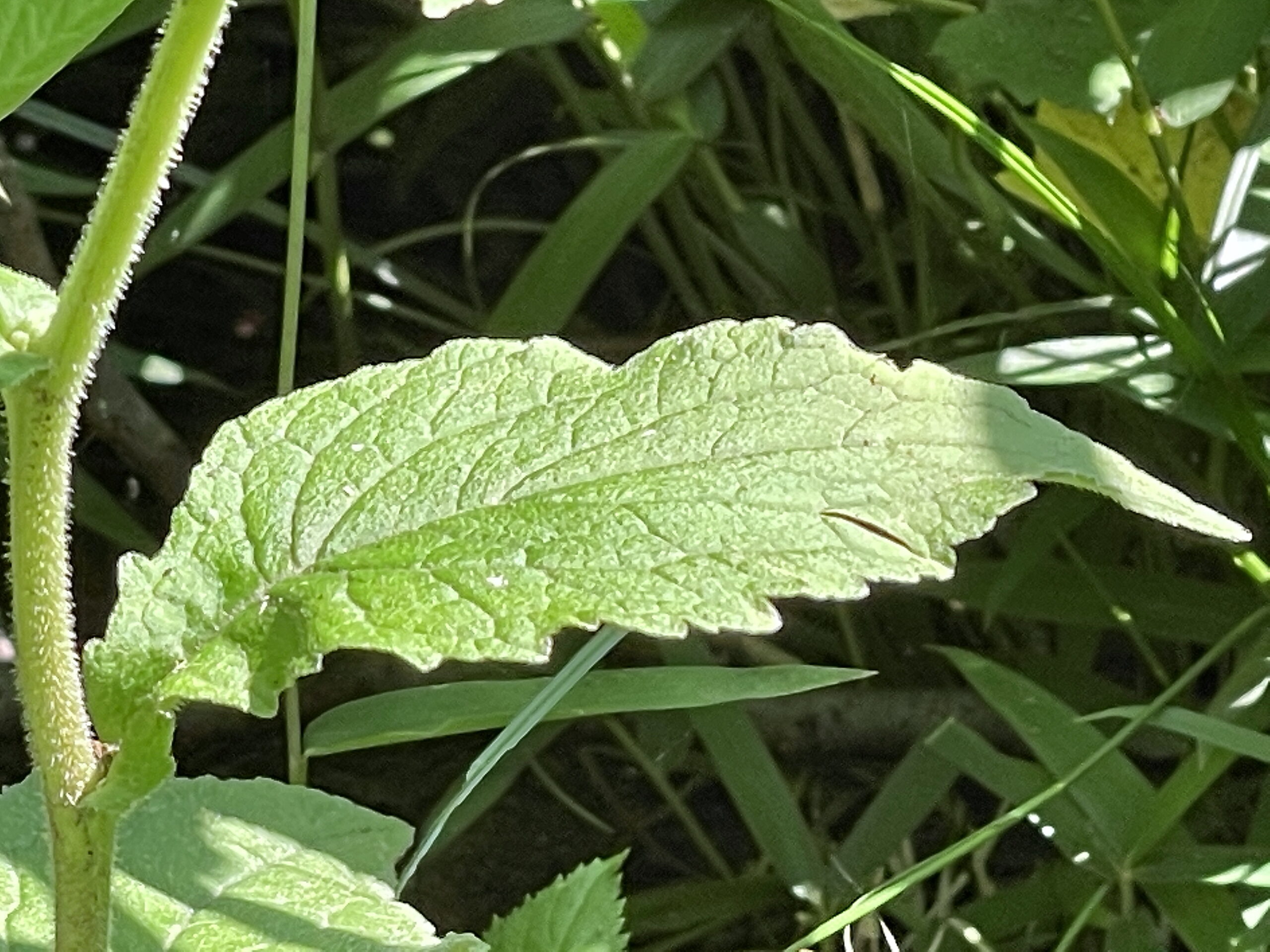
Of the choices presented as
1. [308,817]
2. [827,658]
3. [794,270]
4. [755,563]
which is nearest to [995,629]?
[827,658]

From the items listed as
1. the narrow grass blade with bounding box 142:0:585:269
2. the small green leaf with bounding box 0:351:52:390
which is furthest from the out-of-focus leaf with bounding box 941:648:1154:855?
the small green leaf with bounding box 0:351:52:390

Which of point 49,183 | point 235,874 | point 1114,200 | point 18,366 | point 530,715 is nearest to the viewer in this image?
point 18,366

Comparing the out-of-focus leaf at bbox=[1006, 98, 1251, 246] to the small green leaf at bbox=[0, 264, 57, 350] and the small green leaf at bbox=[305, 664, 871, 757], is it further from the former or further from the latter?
the small green leaf at bbox=[0, 264, 57, 350]

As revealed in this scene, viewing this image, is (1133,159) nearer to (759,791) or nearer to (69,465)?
(759,791)

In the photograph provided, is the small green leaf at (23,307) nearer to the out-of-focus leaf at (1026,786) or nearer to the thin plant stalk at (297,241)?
the thin plant stalk at (297,241)

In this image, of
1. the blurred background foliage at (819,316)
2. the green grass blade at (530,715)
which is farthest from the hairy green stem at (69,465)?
the blurred background foliage at (819,316)

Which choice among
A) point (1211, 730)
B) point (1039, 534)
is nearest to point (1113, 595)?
point (1039, 534)
